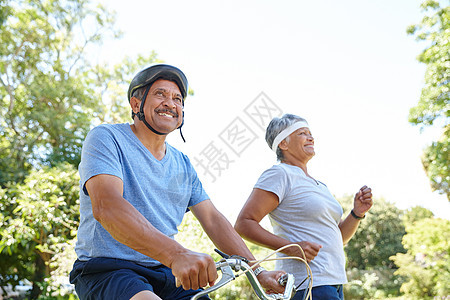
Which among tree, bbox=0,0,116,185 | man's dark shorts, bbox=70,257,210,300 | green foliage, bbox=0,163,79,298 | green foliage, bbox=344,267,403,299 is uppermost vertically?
tree, bbox=0,0,116,185

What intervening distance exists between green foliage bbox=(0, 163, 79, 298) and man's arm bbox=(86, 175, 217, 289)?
7561 millimetres

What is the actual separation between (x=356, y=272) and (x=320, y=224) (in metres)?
18.1

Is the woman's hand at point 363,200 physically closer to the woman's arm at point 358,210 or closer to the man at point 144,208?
the woman's arm at point 358,210

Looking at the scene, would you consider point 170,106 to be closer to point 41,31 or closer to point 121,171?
point 121,171

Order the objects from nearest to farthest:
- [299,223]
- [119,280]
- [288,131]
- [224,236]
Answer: [119,280] < [224,236] < [299,223] < [288,131]

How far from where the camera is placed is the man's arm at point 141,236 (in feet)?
4.66

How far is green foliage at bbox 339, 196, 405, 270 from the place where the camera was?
2191 centimetres

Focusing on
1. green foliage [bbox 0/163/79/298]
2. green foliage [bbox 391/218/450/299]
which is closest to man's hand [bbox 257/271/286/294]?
green foliage [bbox 0/163/79/298]

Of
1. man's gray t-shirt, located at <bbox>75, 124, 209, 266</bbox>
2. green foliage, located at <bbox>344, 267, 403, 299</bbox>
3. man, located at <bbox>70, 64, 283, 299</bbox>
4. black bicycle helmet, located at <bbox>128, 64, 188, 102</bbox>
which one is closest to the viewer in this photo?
man, located at <bbox>70, 64, 283, 299</bbox>

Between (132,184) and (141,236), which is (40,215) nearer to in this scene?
(132,184)

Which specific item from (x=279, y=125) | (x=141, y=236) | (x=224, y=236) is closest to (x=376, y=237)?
(x=279, y=125)

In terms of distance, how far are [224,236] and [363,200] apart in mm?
1317

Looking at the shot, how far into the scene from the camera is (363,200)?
312cm

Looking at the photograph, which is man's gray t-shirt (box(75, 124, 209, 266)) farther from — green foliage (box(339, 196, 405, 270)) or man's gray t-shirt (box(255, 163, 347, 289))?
green foliage (box(339, 196, 405, 270))
